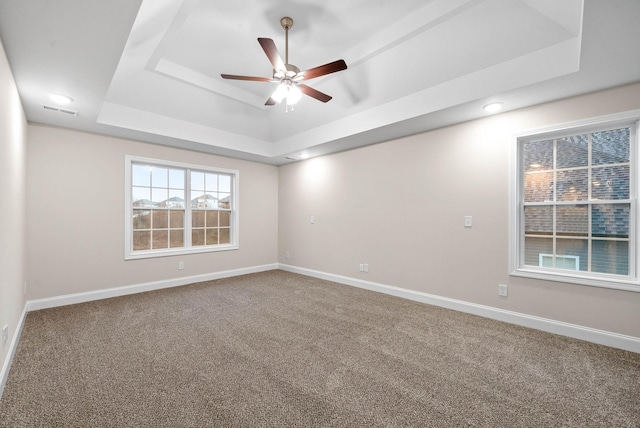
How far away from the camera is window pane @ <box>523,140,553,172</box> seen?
9.71 feet

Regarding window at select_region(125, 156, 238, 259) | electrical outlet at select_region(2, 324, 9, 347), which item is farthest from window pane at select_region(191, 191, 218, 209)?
electrical outlet at select_region(2, 324, 9, 347)

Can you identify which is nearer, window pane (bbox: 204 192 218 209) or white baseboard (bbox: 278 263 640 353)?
white baseboard (bbox: 278 263 640 353)

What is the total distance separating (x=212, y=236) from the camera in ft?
16.9

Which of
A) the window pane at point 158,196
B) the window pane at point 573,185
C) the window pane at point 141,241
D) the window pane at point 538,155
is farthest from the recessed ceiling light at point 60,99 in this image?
the window pane at point 573,185

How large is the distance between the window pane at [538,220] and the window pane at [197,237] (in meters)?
4.92

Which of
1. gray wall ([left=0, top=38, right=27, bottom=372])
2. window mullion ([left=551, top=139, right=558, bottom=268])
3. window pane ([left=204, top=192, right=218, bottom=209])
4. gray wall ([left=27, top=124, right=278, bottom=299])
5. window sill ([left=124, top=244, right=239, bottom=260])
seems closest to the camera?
gray wall ([left=0, top=38, right=27, bottom=372])

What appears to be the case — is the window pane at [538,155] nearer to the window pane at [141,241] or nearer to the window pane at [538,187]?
the window pane at [538,187]

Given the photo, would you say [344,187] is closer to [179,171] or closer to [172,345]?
[179,171]

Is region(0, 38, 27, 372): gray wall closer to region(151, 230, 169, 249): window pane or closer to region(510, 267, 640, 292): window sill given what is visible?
region(151, 230, 169, 249): window pane

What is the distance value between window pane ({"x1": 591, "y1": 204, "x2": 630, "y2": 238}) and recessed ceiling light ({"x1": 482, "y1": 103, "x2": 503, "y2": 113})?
1.36 metres

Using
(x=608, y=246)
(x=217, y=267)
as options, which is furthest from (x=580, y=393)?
(x=217, y=267)

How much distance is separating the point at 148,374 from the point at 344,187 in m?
3.65

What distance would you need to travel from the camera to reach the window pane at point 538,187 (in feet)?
9.70

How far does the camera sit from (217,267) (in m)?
5.08
